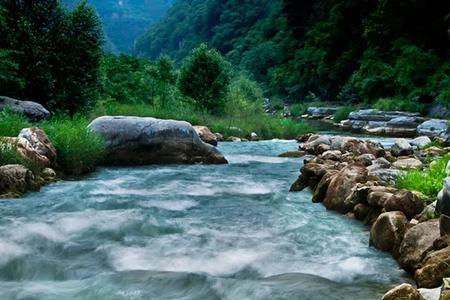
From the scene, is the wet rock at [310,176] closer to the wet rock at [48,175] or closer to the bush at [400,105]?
the wet rock at [48,175]

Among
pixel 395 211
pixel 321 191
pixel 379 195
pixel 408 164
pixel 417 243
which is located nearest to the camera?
pixel 417 243

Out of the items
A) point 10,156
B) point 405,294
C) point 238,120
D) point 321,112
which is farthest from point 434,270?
point 321,112

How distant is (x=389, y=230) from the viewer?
6.11 metres

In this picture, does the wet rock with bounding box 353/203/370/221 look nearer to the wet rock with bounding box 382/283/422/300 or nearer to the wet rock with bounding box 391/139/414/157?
the wet rock with bounding box 382/283/422/300

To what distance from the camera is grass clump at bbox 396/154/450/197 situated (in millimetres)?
7105

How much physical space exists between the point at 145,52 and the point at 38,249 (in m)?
150

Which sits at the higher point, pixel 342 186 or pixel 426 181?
pixel 426 181

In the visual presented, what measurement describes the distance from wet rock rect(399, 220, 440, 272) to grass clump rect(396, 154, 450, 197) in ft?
5.16

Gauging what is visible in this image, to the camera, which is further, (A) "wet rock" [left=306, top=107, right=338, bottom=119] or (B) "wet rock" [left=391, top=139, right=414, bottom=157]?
(A) "wet rock" [left=306, top=107, right=338, bottom=119]

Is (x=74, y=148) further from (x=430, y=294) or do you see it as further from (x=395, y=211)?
(x=430, y=294)

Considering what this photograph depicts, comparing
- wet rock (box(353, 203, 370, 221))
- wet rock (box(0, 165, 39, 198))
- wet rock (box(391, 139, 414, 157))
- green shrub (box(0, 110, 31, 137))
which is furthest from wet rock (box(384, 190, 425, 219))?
green shrub (box(0, 110, 31, 137))

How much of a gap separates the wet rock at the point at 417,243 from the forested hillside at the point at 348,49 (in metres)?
26.6

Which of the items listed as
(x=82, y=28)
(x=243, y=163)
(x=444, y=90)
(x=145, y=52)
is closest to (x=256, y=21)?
(x=145, y=52)

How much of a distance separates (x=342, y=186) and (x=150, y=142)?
6.96 m
